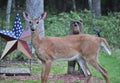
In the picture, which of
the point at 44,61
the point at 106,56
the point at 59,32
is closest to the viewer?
the point at 44,61

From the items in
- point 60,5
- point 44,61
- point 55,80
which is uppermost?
point 44,61

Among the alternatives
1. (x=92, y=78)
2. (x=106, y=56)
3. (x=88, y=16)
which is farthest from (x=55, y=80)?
(x=88, y=16)

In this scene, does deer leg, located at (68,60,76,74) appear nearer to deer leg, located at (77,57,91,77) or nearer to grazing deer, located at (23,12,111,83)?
deer leg, located at (77,57,91,77)

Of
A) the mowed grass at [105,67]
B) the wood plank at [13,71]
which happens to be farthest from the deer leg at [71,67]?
the wood plank at [13,71]

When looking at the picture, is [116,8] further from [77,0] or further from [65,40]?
[65,40]

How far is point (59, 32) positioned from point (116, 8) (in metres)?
21.0

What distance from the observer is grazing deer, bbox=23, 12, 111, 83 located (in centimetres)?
1033

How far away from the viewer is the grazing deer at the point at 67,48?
10328 mm

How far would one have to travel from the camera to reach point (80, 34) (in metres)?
11.0

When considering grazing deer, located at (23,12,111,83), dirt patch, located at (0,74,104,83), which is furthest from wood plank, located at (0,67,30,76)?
grazing deer, located at (23,12,111,83)

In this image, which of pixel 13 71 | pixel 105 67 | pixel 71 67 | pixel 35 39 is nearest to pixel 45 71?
pixel 35 39

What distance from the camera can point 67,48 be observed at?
10.7m

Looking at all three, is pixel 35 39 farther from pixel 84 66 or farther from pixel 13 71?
pixel 13 71

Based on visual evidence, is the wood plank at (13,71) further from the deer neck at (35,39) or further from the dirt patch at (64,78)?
the deer neck at (35,39)
